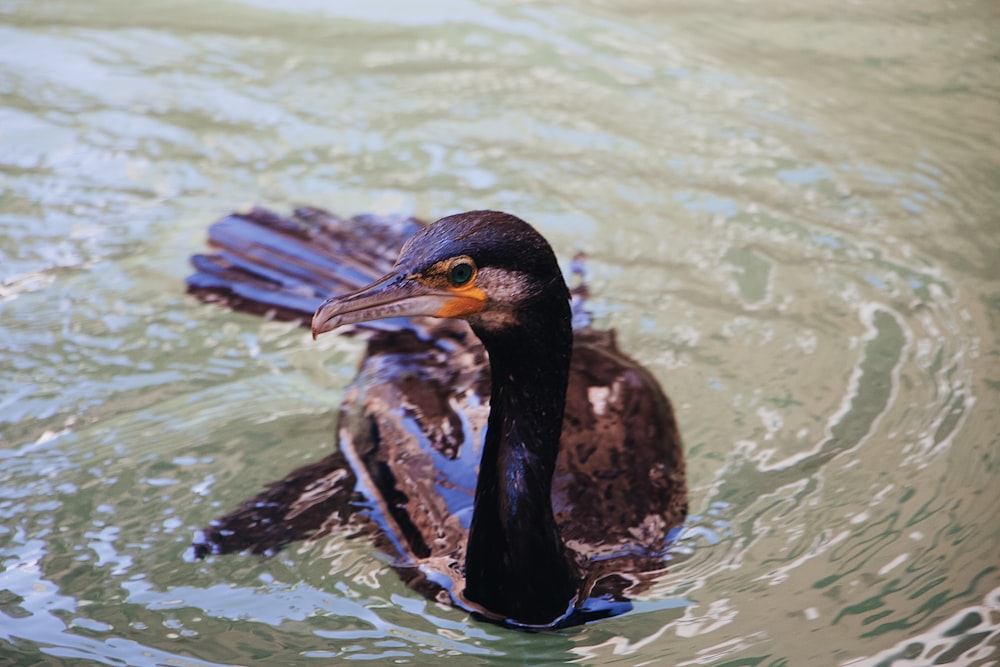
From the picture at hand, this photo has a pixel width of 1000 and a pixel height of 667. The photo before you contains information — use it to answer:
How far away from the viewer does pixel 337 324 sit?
2604 millimetres

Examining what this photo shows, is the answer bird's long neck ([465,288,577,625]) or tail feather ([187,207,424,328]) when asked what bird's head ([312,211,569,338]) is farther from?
tail feather ([187,207,424,328])

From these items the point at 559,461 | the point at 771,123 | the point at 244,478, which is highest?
the point at 771,123

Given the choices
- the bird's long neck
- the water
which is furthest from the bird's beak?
the water

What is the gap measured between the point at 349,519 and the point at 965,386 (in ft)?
6.83

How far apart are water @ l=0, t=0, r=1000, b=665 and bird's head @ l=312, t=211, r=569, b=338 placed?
2.78 ft

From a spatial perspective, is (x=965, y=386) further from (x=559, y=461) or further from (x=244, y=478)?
(x=244, y=478)

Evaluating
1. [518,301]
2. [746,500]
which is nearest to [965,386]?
[746,500]

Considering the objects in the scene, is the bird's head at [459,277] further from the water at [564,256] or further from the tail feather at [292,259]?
the tail feather at [292,259]

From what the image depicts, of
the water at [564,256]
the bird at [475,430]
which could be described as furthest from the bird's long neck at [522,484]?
the water at [564,256]

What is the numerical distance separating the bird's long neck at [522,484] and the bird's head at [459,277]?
129 millimetres

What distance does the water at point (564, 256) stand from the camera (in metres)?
3.05

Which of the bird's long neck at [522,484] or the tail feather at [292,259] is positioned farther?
the tail feather at [292,259]

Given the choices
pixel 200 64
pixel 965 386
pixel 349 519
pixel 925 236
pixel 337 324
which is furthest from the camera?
pixel 200 64

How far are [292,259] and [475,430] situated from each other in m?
1.34
